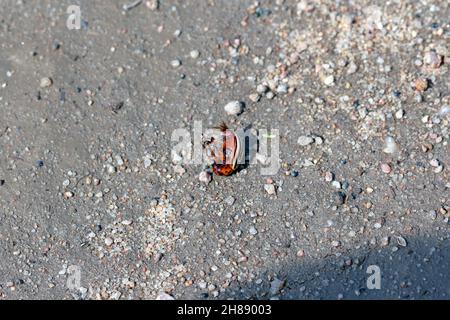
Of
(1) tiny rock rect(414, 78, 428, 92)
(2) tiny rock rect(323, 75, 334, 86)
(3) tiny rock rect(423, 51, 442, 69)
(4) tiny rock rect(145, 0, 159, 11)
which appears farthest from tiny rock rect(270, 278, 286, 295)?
(4) tiny rock rect(145, 0, 159, 11)

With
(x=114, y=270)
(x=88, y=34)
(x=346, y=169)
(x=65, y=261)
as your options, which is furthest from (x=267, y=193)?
(x=88, y=34)

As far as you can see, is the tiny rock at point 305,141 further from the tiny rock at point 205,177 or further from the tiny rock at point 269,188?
the tiny rock at point 205,177

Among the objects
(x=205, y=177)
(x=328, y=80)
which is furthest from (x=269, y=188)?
(x=328, y=80)

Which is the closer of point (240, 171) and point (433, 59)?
point (240, 171)

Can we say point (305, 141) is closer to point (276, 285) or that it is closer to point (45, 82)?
point (276, 285)

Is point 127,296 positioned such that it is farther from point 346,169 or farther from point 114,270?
point 346,169

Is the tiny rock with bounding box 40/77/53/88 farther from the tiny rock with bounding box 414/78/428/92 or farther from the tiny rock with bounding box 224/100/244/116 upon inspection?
the tiny rock with bounding box 414/78/428/92
